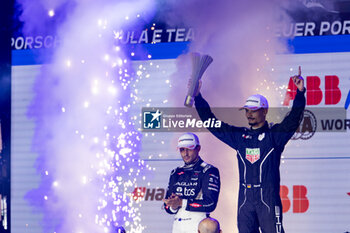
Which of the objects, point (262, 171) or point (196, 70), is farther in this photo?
point (196, 70)

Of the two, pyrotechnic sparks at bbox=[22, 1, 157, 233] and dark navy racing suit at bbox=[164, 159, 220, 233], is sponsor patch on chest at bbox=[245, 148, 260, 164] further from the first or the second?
pyrotechnic sparks at bbox=[22, 1, 157, 233]

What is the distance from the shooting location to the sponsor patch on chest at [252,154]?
491 centimetres

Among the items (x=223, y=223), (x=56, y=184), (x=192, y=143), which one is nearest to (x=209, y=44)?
(x=192, y=143)

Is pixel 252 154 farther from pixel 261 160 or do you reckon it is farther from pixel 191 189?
pixel 191 189

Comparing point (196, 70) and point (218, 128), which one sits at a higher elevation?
point (196, 70)

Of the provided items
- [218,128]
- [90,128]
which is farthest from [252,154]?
[90,128]

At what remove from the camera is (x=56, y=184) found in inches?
212

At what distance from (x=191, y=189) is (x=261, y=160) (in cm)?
76

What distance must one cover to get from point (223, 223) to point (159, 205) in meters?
0.68

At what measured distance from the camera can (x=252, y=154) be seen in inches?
194

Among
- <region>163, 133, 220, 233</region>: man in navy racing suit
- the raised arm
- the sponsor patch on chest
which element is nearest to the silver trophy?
the raised arm

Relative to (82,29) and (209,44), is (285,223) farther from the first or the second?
(82,29)

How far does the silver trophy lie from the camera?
16.6 ft

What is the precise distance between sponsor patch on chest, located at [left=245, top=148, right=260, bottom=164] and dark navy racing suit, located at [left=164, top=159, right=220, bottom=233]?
34 cm
